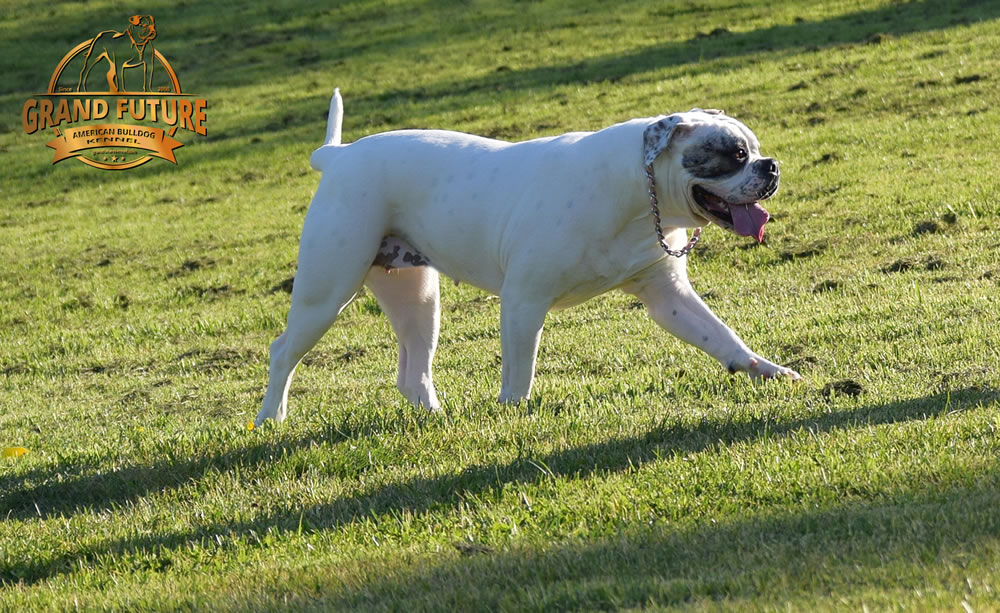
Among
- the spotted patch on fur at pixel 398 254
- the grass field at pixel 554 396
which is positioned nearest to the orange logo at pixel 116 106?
the grass field at pixel 554 396

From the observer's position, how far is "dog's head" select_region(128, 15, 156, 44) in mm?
30469

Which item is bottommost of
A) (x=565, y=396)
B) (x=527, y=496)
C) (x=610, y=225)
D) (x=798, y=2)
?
(x=798, y=2)

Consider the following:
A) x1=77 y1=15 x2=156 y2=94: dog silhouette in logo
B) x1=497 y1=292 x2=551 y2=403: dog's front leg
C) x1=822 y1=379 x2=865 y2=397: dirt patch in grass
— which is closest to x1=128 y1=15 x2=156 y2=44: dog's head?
x1=77 y1=15 x2=156 y2=94: dog silhouette in logo

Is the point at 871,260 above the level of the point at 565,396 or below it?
below

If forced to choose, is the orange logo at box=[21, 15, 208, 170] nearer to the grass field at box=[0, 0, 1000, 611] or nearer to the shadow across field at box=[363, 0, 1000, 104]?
the grass field at box=[0, 0, 1000, 611]

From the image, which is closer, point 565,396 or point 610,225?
point 610,225

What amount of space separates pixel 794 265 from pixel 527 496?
6957 mm

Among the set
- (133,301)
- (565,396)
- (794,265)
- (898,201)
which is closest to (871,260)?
(794,265)

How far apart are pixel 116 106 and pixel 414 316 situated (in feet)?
66.2

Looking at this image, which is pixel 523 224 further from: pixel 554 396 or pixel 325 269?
pixel 325 269

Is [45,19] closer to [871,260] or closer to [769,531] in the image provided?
[871,260]

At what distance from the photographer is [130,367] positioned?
11453mm

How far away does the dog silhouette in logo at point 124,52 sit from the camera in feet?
91.7

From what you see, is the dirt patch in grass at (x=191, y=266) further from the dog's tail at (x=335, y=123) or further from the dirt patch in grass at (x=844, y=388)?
the dirt patch in grass at (x=844, y=388)
